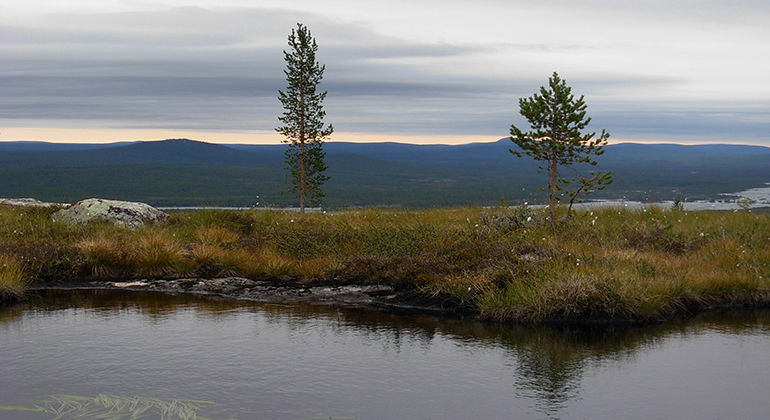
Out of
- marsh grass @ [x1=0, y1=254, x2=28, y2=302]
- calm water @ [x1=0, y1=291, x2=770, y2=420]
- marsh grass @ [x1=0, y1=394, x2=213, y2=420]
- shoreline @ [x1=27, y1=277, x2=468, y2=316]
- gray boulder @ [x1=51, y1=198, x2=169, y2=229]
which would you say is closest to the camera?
marsh grass @ [x1=0, y1=394, x2=213, y2=420]

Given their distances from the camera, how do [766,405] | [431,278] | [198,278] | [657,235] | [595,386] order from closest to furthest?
[766,405], [595,386], [431,278], [198,278], [657,235]

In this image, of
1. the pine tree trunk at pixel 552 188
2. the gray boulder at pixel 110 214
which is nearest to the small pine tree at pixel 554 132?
the pine tree trunk at pixel 552 188

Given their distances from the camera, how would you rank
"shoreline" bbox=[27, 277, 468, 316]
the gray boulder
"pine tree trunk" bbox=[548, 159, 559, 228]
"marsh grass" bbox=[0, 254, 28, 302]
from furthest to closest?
1. the gray boulder
2. "pine tree trunk" bbox=[548, 159, 559, 228]
3. "marsh grass" bbox=[0, 254, 28, 302]
4. "shoreline" bbox=[27, 277, 468, 316]

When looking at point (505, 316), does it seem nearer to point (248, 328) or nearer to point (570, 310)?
point (570, 310)

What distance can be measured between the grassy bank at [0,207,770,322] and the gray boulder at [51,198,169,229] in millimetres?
848

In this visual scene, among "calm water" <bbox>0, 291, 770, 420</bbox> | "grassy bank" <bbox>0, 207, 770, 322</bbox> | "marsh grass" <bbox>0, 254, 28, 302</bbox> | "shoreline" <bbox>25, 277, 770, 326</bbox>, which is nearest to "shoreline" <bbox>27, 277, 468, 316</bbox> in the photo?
"shoreline" <bbox>25, 277, 770, 326</bbox>

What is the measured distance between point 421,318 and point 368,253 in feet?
13.9

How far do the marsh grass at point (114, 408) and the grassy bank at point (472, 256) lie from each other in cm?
677

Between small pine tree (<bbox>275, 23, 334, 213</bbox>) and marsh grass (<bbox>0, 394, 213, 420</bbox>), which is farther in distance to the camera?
small pine tree (<bbox>275, 23, 334, 213</bbox>)

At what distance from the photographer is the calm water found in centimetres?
952

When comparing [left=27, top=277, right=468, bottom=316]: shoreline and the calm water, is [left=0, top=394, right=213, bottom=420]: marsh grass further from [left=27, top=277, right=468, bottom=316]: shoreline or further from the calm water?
[left=27, top=277, right=468, bottom=316]: shoreline

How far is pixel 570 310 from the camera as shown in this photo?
14242mm

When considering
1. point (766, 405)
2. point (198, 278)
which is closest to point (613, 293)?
point (766, 405)

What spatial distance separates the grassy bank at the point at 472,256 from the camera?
47.8 feet
